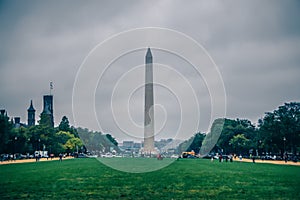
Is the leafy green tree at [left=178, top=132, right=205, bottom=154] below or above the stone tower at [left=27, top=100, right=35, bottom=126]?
below

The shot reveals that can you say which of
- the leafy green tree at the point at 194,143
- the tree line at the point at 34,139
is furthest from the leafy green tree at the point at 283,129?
the leafy green tree at the point at 194,143

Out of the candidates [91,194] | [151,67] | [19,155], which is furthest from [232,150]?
[91,194]

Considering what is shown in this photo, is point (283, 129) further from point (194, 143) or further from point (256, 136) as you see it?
point (194, 143)

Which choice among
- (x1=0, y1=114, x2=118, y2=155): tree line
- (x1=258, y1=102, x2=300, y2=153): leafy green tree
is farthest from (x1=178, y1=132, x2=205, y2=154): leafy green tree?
(x1=258, y1=102, x2=300, y2=153): leafy green tree

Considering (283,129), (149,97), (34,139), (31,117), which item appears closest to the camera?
(283,129)

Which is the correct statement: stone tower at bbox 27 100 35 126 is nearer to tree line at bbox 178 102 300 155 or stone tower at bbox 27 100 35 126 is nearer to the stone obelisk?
tree line at bbox 178 102 300 155

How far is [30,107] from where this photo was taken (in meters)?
155

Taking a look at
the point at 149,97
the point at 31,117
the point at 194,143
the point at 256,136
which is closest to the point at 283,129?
the point at 256,136

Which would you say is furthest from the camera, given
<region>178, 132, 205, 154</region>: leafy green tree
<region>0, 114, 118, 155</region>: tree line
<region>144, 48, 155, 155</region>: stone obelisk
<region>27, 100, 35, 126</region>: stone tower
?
<region>27, 100, 35, 126</region>: stone tower

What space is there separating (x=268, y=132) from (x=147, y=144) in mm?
24832

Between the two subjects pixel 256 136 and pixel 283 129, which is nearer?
pixel 283 129

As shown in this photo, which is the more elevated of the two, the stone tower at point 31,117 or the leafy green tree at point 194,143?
the stone tower at point 31,117

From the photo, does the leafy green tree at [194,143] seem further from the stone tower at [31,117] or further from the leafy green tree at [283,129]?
the leafy green tree at [283,129]

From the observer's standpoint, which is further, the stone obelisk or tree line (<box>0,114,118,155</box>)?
the stone obelisk
